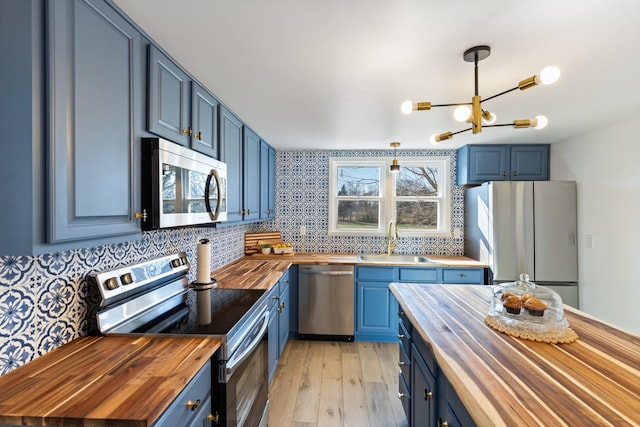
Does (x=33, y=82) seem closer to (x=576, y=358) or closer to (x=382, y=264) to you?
(x=576, y=358)

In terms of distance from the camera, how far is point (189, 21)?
125cm

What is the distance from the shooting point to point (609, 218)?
Answer: 8.86 feet

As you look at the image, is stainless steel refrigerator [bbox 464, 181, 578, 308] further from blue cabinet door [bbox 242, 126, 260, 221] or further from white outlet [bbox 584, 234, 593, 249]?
blue cabinet door [bbox 242, 126, 260, 221]

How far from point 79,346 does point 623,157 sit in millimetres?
3952

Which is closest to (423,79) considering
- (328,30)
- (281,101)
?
(328,30)

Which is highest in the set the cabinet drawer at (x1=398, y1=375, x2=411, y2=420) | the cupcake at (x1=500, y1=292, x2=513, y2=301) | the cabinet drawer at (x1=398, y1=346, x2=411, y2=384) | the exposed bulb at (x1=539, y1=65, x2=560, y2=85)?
the exposed bulb at (x1=539, y1=65, x2=560, y2=85)

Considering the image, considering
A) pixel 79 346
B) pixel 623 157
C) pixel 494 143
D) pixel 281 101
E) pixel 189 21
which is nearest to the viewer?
pixel 79 346

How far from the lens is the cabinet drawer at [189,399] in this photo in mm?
864

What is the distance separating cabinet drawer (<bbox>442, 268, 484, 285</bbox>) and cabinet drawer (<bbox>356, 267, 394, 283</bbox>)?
586 millimetres

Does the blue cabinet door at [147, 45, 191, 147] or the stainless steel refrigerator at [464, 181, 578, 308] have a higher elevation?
the blue cabinet door at [147, 45, 191, 147]

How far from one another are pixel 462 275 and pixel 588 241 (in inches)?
47.7

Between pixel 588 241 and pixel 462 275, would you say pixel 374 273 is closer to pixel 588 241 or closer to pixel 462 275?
pixel 462 275

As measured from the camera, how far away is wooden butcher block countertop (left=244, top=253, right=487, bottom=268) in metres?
3.19

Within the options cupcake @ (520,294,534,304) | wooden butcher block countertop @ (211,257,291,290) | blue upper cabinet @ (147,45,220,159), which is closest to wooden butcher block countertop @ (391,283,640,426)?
cupcake @ (520,294,534,304)
